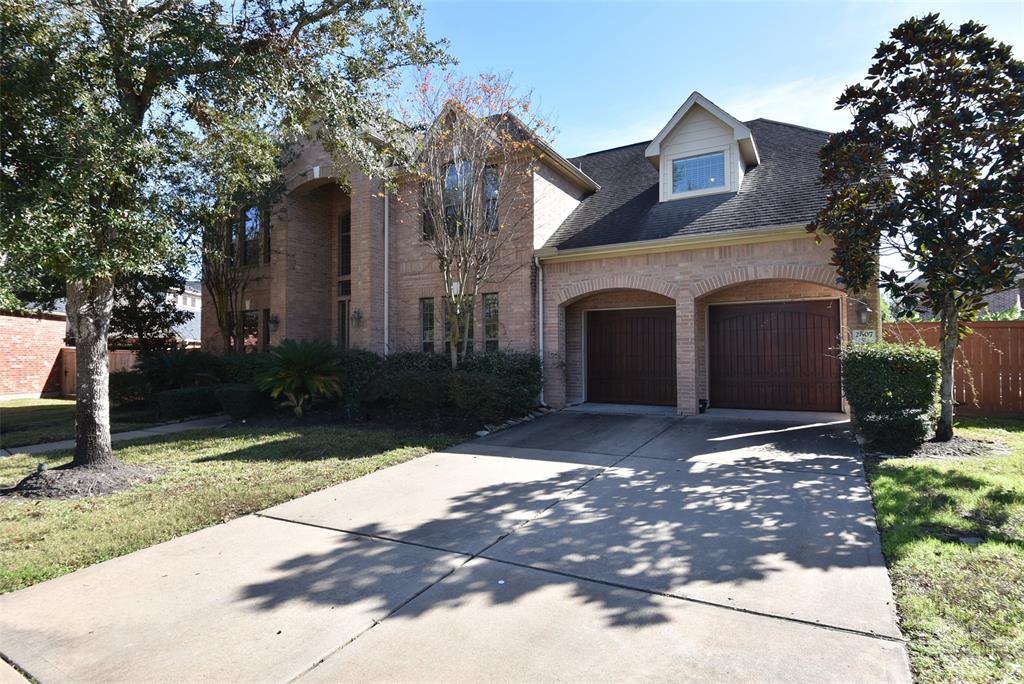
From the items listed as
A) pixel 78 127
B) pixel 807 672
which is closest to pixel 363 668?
pixel 807 672

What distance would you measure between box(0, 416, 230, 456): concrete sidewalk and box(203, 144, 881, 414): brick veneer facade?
12.5 feet

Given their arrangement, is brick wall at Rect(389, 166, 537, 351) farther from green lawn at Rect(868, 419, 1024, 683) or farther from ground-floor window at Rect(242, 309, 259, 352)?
green lawn at Rect(868, 419, 1024, 683)

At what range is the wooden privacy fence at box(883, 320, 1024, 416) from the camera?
10.2 m

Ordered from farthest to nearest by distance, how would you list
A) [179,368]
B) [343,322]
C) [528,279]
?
[343,322], [179,368], [528,279]

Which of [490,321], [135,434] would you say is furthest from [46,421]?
[490,321]

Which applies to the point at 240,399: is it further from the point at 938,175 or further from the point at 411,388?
the point at 938,175

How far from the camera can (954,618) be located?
119 inches

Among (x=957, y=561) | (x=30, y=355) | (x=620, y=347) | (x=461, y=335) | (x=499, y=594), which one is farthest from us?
(x=30, y=355)

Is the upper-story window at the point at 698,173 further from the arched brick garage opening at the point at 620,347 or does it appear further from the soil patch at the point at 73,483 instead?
the soil patch at the point at 73,483

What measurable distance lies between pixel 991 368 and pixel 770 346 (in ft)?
12.9

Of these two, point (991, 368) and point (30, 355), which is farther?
point (30, 355)

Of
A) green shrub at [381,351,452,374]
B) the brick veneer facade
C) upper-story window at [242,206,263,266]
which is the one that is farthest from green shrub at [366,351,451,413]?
upper-story window at [242,206,263,266]

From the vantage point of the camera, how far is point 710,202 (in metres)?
11.6

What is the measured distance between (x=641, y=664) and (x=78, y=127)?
680 centimetres
